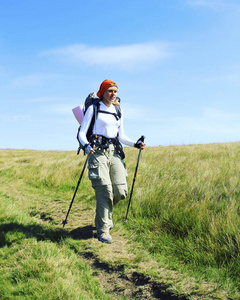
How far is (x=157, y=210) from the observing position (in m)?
5.26

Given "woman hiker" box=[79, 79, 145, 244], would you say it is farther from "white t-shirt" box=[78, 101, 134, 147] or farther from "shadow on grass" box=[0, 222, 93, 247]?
"shadow on grass" box=[0, 222, 93, 247]

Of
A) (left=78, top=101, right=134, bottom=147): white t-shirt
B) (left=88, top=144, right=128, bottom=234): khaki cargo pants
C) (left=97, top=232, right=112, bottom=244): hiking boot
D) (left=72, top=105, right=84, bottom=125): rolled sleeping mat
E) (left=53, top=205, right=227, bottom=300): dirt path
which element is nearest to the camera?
(left=53, top=205, right=227, bottom=300): dirt path

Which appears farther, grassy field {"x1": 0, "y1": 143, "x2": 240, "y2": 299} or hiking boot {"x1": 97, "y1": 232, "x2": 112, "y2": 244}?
hiking boot {"x1": 97, "y1": 232, "x2": 112, "y2": 244}

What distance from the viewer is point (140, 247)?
440cm

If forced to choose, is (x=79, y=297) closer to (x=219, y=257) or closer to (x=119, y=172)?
(x=219, y=257)

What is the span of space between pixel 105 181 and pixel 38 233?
1810 millimetres

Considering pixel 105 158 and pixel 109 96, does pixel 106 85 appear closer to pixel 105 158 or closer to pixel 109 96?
pixel 109 96

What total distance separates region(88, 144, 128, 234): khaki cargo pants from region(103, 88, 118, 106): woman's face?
83 cm

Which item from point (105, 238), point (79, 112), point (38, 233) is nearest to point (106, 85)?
point (79, 112)

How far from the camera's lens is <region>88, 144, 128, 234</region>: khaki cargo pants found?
4.71 metres

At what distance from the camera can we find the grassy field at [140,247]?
3.32 meters

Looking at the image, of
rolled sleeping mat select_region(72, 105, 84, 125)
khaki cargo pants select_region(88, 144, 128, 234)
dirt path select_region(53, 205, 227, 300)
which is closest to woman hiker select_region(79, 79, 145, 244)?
khaki cargo pants select_region(88, 144, 128, 234)

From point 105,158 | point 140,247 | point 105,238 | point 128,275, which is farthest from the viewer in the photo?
A: point 105,158

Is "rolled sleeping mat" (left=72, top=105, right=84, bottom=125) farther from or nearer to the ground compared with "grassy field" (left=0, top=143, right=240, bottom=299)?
farther from the ground
